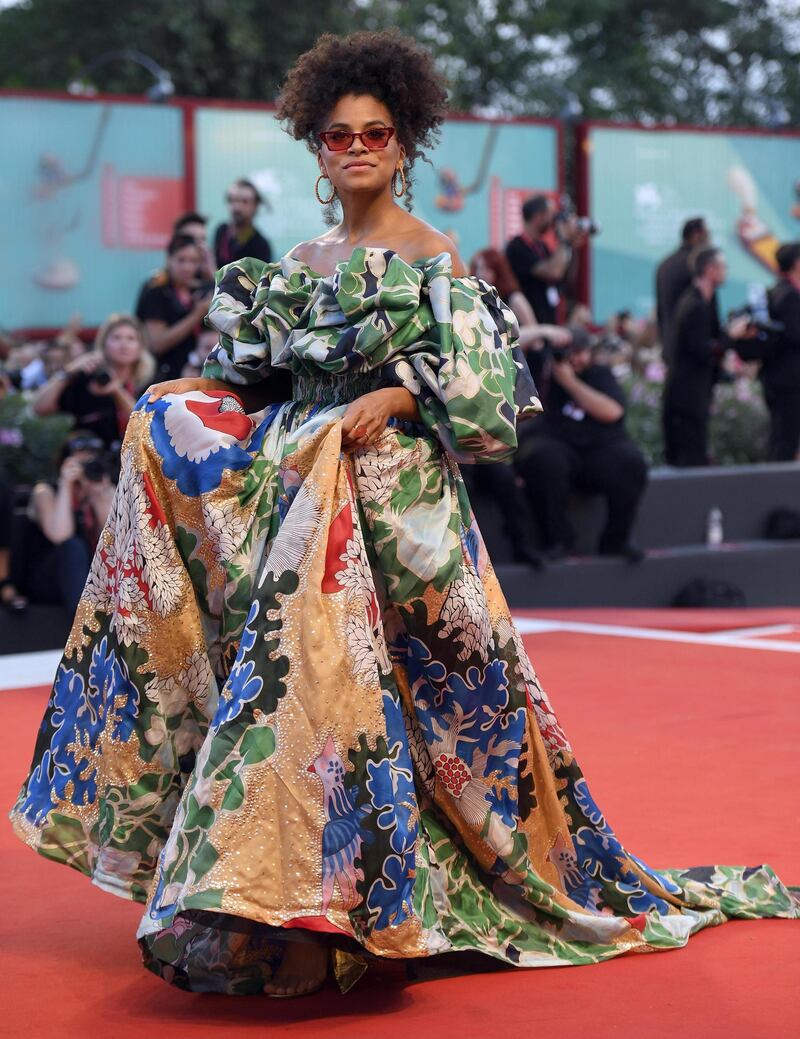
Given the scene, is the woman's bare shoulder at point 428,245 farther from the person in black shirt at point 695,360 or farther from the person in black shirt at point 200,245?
the person in black shirt at point 695,360

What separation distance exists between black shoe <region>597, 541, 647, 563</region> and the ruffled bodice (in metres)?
5.98

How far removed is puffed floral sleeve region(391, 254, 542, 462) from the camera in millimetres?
3303

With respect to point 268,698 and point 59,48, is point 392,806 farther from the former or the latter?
point 59,48

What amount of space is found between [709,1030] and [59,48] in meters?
29.2

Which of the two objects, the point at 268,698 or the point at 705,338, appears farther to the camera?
the point at 705,338

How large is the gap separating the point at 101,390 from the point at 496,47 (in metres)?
26.5

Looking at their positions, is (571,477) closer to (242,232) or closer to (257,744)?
(242,232)

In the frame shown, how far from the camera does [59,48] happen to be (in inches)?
1186

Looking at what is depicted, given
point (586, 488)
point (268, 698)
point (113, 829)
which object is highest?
point (268, 698)

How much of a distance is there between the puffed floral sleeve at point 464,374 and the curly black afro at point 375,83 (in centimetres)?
32

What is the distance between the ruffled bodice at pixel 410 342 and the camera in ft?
10.9

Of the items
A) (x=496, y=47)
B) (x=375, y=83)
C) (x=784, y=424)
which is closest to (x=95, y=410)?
(x=375, y=83)

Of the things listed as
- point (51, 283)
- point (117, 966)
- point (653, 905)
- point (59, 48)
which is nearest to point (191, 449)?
point (117, 966)

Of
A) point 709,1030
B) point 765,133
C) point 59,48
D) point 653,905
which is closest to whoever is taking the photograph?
point 709,1030
